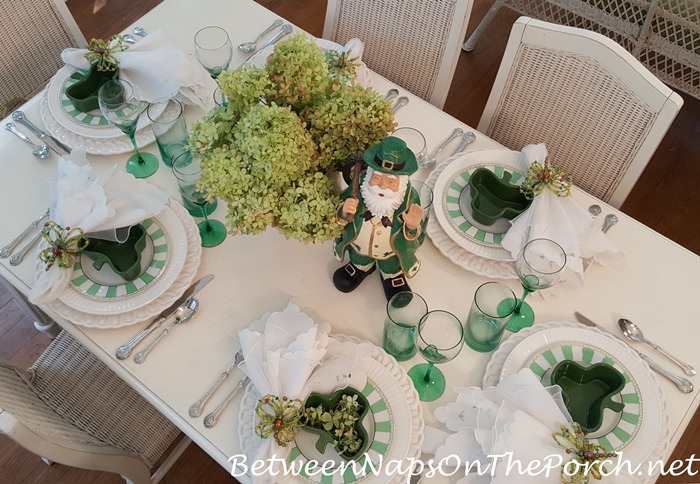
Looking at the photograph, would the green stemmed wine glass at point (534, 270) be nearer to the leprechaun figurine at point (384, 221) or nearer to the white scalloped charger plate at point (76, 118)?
the leprechaun figurine at point (384, 221)

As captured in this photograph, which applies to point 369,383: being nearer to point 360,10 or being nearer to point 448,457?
point 448,457

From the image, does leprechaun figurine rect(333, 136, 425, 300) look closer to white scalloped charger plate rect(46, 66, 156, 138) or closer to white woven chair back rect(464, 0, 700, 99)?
white scalloped charger plate rect(46, 66, 156, 138)

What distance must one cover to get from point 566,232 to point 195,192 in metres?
0.85

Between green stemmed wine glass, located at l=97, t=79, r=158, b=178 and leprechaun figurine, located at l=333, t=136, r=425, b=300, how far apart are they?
1.90 ft

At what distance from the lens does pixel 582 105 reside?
1633mm

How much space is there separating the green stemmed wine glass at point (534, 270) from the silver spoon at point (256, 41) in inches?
38.8

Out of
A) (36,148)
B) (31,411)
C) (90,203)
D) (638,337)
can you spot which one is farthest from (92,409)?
(638,337)

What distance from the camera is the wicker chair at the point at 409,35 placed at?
1789 mm

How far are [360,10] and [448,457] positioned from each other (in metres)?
1.31

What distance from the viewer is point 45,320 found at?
2111 mm

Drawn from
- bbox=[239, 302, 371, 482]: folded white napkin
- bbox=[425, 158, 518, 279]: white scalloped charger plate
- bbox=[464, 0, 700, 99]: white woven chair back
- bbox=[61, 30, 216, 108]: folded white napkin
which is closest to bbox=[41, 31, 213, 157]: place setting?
bbox=[61, 30, 216, 108]: folded white napkin

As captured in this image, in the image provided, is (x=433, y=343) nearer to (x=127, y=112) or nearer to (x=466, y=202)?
(x=466, y=202)

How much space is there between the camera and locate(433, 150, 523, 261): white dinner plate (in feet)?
4.82

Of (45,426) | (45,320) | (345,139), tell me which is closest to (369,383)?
(345,139)
